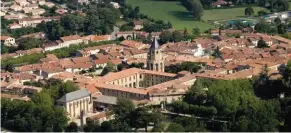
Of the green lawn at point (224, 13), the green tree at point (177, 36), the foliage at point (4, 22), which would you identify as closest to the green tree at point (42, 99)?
the green tree at point (177, 36)

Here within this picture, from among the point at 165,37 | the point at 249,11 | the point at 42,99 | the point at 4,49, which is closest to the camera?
the point at 42,99

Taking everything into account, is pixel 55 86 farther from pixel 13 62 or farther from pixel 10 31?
pixel 10 31

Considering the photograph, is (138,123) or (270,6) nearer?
(138,123)

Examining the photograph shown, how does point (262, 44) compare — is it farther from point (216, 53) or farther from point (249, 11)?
point (249, 11)

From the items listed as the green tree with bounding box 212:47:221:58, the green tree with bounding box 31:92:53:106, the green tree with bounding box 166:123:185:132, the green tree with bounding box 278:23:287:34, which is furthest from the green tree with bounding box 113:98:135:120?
the green tree with bounding box 278:23:287:34

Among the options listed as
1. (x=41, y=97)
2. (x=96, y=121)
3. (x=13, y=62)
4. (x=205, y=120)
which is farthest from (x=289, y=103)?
(x=13, y=62)

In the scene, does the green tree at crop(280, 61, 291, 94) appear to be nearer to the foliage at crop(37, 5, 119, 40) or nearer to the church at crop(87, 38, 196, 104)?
the church at crop(87, 38, 196, 104)

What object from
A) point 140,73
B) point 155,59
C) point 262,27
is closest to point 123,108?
point 140,73
